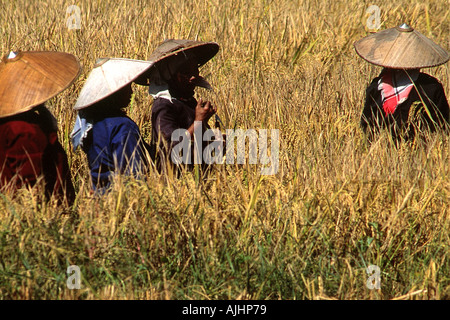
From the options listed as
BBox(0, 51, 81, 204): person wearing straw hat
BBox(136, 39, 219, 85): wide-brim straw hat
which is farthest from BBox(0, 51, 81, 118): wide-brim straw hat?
BBox(136, 39, 219, 85): wide-brim straw hat

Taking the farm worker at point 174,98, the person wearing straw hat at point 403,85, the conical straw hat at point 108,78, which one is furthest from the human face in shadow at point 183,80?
the person wearing straw hat at point 403,85

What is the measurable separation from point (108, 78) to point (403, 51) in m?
1.76

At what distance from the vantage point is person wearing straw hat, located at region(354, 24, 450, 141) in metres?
3.75

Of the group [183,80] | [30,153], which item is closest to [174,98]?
[183,80]

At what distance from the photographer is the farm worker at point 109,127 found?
3.01 meters

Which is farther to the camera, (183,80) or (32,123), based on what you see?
(183,80)

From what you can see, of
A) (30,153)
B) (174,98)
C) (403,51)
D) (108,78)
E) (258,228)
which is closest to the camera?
(30,153)

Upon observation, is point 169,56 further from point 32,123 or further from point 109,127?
point 32,123

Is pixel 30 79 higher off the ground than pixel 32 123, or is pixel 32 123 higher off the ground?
pixel 30 79

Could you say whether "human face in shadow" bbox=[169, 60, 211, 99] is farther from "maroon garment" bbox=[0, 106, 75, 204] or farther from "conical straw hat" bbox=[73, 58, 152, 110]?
"maroon garment" bbox=[0, 106, 75, 204]

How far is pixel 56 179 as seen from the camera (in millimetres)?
3014

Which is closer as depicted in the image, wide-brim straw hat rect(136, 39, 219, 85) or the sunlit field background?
the sunlit field background

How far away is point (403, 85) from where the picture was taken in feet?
12.5
